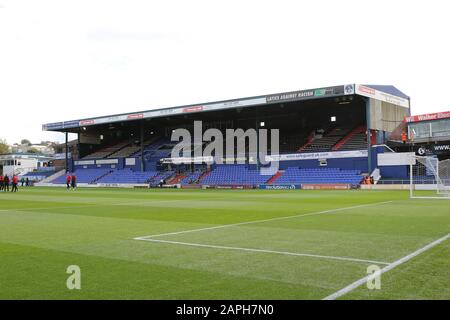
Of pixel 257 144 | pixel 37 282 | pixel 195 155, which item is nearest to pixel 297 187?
pixel 257 144

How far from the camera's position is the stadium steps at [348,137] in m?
49.6

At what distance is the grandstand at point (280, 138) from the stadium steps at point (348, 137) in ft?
0.42

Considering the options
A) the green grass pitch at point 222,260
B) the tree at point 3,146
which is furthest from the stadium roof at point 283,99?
the tree at point 3,146

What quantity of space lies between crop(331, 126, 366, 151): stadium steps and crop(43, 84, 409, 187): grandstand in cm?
13

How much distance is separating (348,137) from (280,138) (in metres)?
10.2

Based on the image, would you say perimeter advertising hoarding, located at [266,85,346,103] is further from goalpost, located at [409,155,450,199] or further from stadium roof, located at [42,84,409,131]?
goalpost, located at [409,155,450,199]

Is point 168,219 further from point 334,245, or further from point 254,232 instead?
point 334,245

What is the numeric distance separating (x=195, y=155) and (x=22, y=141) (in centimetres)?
15641

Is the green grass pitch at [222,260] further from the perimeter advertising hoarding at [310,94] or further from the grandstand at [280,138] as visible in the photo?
the grandstand at [280,138]

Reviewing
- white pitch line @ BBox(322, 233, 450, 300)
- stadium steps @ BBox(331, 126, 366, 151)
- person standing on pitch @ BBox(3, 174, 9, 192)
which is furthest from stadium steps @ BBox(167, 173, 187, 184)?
white pitch line @ BBox(322, 233, 450, 300)

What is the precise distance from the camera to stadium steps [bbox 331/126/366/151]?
163 ft

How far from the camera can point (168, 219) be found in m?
13.9

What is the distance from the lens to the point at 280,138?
58094 mm

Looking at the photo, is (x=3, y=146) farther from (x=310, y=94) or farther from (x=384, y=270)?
(x=384, y=270)
